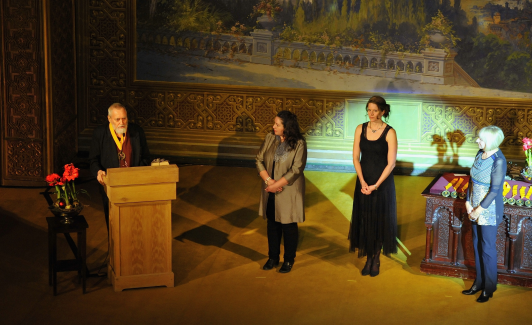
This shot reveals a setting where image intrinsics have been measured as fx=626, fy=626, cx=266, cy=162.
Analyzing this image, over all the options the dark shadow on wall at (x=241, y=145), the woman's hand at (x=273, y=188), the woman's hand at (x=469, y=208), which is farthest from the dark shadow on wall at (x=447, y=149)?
the woman's hand at (x=273, y=188)

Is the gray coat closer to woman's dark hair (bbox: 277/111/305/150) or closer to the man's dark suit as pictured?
woman's dark hair (bbox: 277/111/305/150)

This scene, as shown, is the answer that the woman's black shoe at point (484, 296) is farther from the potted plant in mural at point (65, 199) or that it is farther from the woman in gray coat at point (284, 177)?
the potted plant in mural at point (65, 199)

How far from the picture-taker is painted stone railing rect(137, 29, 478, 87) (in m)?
8.79

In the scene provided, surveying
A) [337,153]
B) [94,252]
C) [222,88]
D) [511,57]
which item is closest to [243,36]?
[222,88]

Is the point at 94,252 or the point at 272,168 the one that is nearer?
the point at 272,168

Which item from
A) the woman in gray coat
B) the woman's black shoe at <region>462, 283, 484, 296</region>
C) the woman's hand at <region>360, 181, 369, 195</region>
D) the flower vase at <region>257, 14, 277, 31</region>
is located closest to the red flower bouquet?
the woman in gray coat

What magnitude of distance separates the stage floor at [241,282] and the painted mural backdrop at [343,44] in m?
2.25

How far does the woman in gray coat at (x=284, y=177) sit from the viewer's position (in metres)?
5.48

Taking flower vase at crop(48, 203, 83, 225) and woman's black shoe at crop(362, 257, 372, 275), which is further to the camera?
woman's black shoe at crop(362, 257, 372, 275)

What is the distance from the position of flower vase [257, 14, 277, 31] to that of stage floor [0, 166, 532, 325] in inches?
114

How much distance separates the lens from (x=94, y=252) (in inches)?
242

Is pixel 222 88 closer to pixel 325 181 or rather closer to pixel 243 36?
pixel 243 36

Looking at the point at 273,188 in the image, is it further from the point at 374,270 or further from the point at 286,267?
the point at 374,270

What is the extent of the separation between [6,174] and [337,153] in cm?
450
